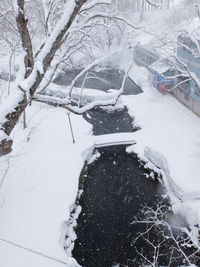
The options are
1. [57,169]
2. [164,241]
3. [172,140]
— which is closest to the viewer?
[164,241]

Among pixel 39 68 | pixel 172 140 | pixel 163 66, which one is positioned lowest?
pixel 172 140

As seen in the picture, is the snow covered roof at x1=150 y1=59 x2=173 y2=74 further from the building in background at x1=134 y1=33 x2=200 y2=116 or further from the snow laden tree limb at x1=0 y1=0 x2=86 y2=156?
the snow laden tree limb at x1=0 y1=0 x2=86 y2=156

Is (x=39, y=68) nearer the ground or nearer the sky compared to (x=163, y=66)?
nearer the sky

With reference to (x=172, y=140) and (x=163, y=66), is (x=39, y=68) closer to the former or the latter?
(x=172, y=140)

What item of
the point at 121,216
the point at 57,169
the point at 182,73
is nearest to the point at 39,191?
the point at 57,169

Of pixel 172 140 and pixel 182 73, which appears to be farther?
pixel 172 140

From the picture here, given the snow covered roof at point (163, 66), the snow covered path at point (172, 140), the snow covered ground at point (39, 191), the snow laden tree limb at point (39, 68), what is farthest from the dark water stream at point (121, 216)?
the snow covered roof at point (163, 66)

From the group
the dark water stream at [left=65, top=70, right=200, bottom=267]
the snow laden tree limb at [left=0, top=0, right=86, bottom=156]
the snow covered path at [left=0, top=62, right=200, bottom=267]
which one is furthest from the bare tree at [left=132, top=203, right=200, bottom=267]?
the snow laden tree limb at [left=0, top=0, right=86, bottom=156]

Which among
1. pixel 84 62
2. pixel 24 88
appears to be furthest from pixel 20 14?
pixel 84 62

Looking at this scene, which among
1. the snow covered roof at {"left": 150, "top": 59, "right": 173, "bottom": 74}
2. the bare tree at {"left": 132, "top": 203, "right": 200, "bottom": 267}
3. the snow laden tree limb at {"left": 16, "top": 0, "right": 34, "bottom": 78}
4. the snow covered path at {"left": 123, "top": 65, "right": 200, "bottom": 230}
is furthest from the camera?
the snow covered roof at {"left": 150, "top": 59, "right": 173, "bottom": 74}

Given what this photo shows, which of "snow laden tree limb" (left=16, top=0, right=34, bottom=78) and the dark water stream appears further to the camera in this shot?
the dark water stream

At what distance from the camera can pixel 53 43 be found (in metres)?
2.96

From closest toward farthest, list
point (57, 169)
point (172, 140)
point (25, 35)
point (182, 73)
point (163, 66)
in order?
point (25, 35) → point (57, 169) → point (182, 73) → point (172, 140) → point (163, 66)

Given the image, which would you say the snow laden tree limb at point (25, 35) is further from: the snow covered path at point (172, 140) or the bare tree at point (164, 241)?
the snow covered path at point (172, 140)
